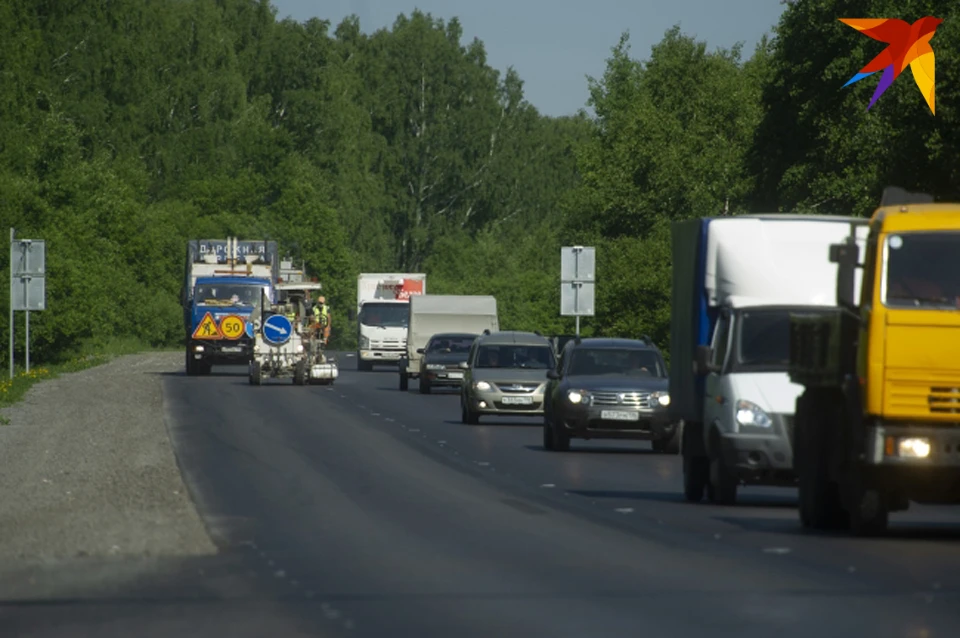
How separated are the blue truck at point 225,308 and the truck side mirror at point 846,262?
1683 inches

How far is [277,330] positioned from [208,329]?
26.1ft

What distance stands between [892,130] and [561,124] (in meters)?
112

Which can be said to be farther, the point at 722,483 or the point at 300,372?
the point at 300,372

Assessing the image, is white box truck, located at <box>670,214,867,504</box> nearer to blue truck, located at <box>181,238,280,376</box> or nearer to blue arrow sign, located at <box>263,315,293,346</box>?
blue arrow sign, located at <box>263,315,293,346</box>

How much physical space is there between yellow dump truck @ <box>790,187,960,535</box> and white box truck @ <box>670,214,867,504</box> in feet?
9.06

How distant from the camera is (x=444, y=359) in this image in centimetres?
5166

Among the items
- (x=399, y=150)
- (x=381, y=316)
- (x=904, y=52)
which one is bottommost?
(x=381, y=316)

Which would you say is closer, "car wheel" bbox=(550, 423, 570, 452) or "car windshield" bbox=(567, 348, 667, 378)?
"car wheel" bbox=(550, 423, 570, 452)

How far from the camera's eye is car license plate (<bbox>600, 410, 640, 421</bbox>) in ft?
92.3

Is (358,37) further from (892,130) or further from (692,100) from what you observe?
(892,130)

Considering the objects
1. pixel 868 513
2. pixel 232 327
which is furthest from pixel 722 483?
pixel 232 327

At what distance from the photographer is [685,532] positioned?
54.9ft

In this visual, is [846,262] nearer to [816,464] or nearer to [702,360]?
[816,464]

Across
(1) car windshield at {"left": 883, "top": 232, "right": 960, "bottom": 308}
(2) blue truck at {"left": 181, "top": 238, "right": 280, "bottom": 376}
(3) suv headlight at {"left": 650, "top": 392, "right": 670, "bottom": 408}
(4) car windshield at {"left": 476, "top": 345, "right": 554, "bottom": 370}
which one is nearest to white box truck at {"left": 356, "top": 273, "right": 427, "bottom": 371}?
(2) blue truck at {"left": 181, "top": 238, "right": 280, "bottom": 376}
